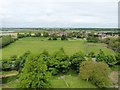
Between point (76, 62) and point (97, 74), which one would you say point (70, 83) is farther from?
point (76, 62)

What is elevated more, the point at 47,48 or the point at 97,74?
the point at 47,48

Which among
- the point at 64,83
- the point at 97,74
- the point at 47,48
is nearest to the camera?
the point at 97,74

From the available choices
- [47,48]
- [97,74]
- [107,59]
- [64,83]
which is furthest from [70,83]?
[47,48]

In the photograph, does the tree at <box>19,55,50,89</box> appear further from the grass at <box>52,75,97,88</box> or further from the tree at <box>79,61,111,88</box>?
the tree at <box>79,61,111,88</box>

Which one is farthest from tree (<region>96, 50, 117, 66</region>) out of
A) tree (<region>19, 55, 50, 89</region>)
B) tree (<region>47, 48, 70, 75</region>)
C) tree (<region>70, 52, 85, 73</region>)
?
tree (<region>19, 55, 50, 89</region>)

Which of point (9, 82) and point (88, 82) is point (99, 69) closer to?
point (88, 82)

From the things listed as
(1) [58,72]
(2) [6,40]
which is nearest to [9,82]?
(1) [58,72]

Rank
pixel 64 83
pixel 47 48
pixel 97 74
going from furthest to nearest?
pixel 47 48 < pixel 64 83 < pixel 97 74
